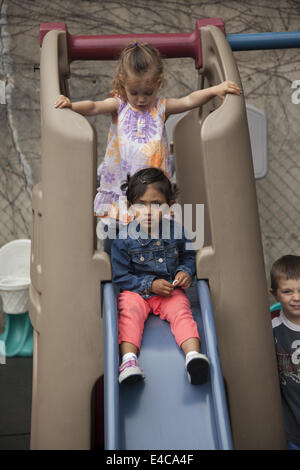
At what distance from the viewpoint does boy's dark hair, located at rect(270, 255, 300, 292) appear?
2.12 metres

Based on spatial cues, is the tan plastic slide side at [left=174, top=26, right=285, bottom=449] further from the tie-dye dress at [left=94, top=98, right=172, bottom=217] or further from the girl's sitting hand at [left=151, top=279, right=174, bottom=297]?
the tie-dye dress at [left=94, top=98, right=172, bottom=217]

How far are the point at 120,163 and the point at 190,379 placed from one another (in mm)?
1138

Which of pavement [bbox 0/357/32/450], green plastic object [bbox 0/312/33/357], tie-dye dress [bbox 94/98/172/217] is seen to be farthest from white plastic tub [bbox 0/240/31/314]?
tie-dye dress [bbox 94/98/172/217]

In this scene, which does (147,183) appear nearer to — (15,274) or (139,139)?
(139,139)

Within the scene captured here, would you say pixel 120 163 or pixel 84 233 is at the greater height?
pixel 120 163

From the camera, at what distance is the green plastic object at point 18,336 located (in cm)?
358

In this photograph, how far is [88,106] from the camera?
Result: 80.8 inches

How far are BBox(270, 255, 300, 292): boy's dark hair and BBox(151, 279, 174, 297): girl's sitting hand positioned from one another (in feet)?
2.05

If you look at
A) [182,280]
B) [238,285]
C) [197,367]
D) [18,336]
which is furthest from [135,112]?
[18,336]

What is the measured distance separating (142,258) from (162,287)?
0.17 metres

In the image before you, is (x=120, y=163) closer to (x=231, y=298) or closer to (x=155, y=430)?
(x=231, y=298)

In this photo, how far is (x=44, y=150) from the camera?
179 cm

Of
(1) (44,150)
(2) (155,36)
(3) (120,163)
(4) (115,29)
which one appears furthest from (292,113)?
(1) (44,150)

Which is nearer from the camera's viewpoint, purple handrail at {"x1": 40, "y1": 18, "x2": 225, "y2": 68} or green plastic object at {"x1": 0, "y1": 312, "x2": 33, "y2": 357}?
purple handrail at {"x1": 40, "y1": 18, "x2": 225, "y2": 68}
